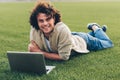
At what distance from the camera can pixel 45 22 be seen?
495cm

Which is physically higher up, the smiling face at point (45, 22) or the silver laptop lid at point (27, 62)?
the smiling face at point (45, 22)

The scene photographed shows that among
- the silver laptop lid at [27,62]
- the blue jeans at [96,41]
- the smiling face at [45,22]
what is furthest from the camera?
the blue jeans at [96,41]

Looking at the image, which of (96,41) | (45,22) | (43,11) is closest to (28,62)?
(45,22)

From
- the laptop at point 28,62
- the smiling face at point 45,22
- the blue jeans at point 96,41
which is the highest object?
the smiling face at point 45,22

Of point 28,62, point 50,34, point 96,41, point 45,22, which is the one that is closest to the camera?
point 28,62

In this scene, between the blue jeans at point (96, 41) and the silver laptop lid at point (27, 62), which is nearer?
the silver laptop lid at point (27, 62)

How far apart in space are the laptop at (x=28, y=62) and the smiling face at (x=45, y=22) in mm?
593

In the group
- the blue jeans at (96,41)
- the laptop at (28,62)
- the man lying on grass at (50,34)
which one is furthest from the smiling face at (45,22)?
the blue jeans at (96,41)

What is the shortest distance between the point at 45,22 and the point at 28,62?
26.0 inches

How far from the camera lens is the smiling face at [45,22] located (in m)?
4.97

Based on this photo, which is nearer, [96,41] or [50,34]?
[50,34]

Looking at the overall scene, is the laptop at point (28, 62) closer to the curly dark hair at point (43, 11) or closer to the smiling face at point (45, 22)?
the smiling face at point (45, 22)

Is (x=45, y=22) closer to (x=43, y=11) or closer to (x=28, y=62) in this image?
(x=43, y=11)

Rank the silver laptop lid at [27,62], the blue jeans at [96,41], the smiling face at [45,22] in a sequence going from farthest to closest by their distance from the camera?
the blue jeans at [96,41] → the smiling face at [45,22] → the silver laptop lid at [27,62]
